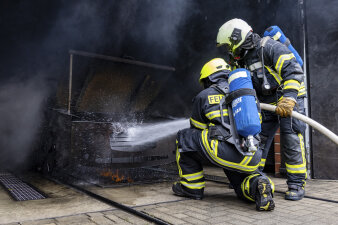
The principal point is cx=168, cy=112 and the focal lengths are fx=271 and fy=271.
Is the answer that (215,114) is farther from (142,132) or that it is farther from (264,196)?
(142,132)

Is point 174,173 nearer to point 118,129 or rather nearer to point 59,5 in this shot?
point 118,129

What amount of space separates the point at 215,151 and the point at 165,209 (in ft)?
2.17

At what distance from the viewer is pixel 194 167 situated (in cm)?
272

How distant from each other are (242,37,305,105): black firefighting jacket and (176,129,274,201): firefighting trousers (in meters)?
0.91

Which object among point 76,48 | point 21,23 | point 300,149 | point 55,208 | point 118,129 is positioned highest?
point 21,23

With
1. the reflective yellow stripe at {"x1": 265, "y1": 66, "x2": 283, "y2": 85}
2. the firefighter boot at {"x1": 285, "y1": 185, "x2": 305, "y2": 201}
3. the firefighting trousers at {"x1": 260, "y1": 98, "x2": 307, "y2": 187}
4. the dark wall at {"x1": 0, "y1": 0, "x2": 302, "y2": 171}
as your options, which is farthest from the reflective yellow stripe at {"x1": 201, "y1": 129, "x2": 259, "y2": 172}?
the dark wall at {"x1": 0, "y1": 0, "x2": 302, "y2": 171}

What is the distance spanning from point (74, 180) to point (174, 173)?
1.50 metres

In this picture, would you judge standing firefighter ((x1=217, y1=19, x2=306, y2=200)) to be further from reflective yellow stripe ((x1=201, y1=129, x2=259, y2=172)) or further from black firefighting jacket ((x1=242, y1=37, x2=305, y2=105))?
reflective yellow stripe ((x1=201, y1=129, x2=259, y2=172))

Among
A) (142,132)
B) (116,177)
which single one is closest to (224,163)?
(116,177)

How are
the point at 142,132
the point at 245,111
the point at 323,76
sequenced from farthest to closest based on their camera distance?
the point at 142,132
the point at 323,76
the point at 245,111

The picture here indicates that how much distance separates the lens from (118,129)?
14.9 ft

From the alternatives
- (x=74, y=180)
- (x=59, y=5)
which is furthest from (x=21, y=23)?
(x=74, y=180)

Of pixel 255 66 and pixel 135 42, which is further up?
pixel 135 42

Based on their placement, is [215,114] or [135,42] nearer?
[215,114]
